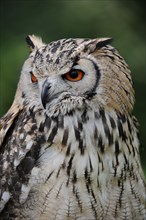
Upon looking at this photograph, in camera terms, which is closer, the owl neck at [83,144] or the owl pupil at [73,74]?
the owl pupil at [73,74]

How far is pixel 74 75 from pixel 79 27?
3172mm

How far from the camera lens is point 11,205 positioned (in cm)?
461

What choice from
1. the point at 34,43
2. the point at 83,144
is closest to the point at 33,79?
the point at 34,43

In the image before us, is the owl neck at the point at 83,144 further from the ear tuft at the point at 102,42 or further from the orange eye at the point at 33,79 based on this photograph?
the ear tuft at the point at 102,42

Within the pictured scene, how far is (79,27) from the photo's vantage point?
24.4ft

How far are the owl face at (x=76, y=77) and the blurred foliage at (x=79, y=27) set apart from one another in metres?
2.51

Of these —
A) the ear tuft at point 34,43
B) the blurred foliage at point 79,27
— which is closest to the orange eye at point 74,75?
the ear tuft at point 34,43

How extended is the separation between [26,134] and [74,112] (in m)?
0.29

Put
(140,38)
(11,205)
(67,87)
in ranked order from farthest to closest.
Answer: (140,38), (11,205), (67,87)

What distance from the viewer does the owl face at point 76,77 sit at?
14.1 feet

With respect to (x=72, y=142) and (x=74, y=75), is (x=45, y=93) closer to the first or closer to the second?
(x=74, y=75)

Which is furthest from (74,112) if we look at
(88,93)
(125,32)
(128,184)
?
(125,32)

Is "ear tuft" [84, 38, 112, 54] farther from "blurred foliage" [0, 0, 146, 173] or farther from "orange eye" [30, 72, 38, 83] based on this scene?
"blurred foliage" [0, 0, 146, 173]

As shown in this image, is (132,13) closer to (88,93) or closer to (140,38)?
(140,38)
